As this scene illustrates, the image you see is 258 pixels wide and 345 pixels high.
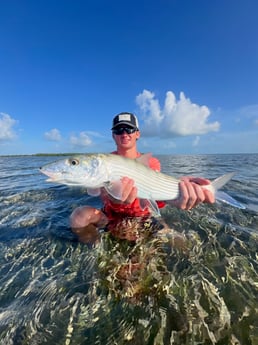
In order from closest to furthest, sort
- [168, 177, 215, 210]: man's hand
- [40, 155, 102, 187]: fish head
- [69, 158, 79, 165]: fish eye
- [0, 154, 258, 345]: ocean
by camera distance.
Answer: [0, 154, 258, 345]: ocean < [40, 155, 102, 187]: fish head < [69, 158, 79, 165]: fish eye < [168, 177, 215, 210]: man's hand

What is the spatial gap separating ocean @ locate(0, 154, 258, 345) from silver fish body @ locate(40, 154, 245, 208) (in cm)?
130

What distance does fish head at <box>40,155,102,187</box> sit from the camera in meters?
3.67

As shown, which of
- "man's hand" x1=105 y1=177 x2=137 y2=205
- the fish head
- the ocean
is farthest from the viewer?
"man's hand" x1=105 y1=177 x2=137 y2=205

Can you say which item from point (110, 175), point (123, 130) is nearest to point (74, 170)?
point (110, 175)

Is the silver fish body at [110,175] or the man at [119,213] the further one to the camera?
the man at [119,213]

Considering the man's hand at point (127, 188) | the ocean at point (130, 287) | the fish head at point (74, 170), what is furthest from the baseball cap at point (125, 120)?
the ocean at point (130, 287)

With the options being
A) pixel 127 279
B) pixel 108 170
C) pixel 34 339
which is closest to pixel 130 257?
pixel 127 279

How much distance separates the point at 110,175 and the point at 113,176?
0.05 m

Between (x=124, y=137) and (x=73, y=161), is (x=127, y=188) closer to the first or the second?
(x=73, y=161)

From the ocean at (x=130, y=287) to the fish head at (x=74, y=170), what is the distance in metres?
1.62

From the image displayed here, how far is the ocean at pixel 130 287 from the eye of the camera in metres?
2.99

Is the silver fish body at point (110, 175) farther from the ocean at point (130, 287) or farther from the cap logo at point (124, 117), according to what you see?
the cap logo at point (124, 117)

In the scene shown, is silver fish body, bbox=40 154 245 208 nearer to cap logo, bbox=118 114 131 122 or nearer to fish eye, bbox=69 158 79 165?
fish eye, bbox=69 158 79 165

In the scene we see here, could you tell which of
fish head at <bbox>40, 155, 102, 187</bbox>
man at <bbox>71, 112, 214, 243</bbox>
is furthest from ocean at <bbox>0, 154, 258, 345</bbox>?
fish head at <bbox>40, 155, 102, 187</bbox>
